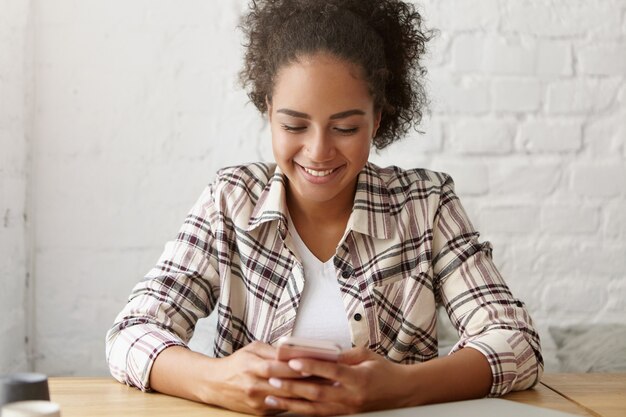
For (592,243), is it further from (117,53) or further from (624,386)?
(117,53)

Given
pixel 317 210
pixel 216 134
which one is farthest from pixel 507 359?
pixel 216 134

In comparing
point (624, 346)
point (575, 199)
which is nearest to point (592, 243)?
point (575, 199)

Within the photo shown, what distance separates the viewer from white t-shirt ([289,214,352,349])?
1.45 m

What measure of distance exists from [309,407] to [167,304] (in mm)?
410

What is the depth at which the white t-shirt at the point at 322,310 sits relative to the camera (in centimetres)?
145

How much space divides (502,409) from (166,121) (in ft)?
4.01

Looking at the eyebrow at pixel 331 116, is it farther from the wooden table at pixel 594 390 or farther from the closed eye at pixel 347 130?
the wooden table at pixel 594 390

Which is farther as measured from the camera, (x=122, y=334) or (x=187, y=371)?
(x=122, y=334)

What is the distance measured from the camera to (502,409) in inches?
43.1

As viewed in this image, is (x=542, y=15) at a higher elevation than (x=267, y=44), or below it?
higher

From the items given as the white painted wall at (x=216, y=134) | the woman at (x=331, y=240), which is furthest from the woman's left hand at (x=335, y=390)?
the white painted wall at (x=216, y=134)

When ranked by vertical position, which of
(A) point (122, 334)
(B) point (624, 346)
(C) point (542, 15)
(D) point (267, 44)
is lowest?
(B) point (624, 346)

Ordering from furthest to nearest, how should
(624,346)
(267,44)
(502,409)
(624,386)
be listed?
1. (624,346)
2. (267,44)
3. (624,386)
4. (502,409)

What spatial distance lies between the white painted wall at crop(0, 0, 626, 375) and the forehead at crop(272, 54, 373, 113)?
64 centimetres
